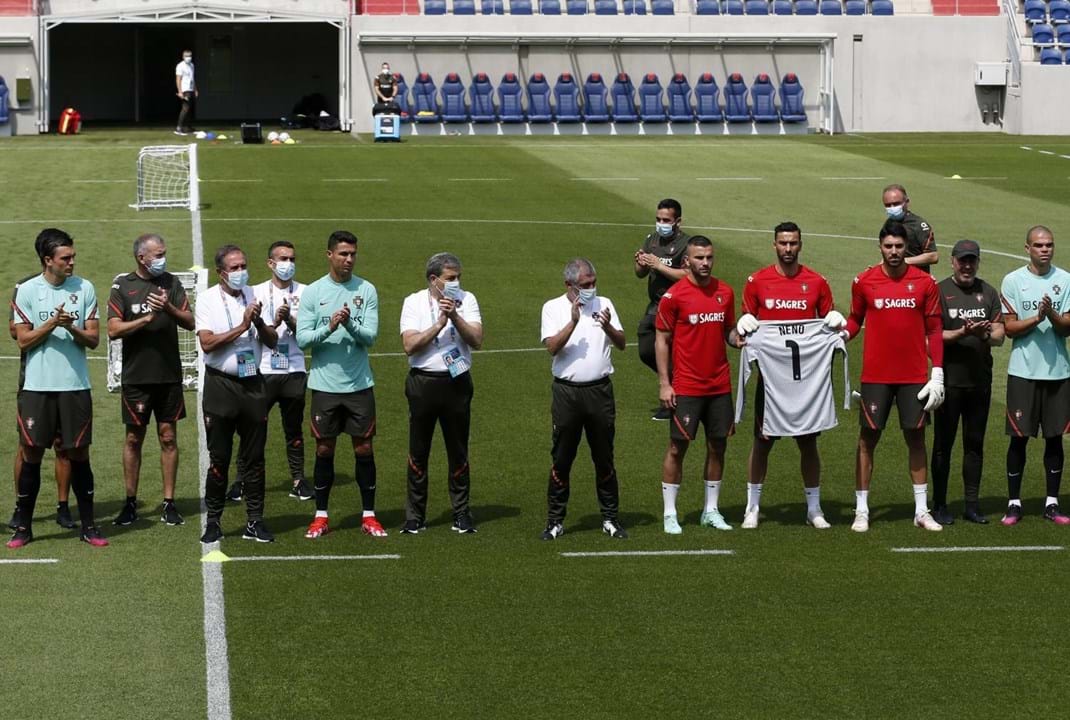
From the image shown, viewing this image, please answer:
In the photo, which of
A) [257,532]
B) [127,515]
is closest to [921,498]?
[257,532]

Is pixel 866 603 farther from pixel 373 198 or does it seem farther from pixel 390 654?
pixel 373 198

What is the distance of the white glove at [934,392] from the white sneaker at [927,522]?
84cm

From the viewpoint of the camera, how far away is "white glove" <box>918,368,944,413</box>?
11984 millimetres

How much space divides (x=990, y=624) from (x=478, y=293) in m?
13.0

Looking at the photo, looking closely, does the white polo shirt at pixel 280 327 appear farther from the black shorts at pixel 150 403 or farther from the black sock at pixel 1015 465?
the black sock at pixel 1015 465

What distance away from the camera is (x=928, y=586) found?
10992 millimetres

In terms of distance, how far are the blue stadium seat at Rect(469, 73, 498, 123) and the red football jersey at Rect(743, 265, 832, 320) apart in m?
34.5

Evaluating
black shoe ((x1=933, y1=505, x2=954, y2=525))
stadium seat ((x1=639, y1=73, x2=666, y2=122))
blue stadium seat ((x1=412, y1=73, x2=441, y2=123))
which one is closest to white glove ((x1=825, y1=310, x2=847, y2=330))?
black shoe ((x1=933, y1=505, x2=954, y2=525))

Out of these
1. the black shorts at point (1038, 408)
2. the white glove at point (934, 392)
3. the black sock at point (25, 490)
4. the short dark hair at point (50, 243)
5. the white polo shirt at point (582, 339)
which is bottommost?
the black sock at point (25, 490)

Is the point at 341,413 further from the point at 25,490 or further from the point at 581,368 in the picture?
the point at 25,490

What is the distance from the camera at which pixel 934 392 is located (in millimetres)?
11984

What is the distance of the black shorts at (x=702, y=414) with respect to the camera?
1212 centimetres

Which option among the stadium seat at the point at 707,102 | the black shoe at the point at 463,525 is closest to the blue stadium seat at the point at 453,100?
the stadium seat at the point at 707,102

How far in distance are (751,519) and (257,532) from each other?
355 centimetres
